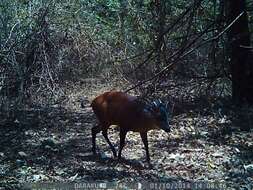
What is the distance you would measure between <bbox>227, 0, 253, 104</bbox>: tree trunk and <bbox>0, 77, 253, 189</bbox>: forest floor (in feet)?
1.65

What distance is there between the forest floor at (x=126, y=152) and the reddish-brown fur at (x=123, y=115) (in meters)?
0.40

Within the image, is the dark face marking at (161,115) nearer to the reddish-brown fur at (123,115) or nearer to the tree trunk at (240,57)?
the reddish-brown fur at (123,115)

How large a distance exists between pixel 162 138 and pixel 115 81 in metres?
4.23

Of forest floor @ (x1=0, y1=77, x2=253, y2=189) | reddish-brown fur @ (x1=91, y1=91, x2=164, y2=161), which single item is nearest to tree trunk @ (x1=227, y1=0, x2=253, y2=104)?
forest floor @ (x1=0, y1=77, x2=253, y2=189)

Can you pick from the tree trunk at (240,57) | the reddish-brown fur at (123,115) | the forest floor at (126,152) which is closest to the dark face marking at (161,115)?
the reddish-brown fur at (123,115)

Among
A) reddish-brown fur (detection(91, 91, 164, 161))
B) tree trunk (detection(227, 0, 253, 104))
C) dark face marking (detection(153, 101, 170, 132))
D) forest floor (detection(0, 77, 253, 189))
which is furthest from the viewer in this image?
tree trunk (detection(227, 0, 253, 104))

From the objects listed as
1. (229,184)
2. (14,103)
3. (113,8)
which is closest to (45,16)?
(14,103)

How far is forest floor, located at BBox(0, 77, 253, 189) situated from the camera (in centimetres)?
683

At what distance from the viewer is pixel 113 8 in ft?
49.1

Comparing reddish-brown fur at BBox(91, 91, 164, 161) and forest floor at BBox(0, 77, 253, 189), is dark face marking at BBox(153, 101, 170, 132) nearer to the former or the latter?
reddish-brown fur at BBox(91, 91, 164, 161)

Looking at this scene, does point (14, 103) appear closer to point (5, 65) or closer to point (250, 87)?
point (5, 65)

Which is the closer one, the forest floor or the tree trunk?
the forest floor

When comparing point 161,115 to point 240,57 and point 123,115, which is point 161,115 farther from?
point 240,57

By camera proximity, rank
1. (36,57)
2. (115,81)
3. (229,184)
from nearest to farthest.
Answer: (229,184), (36,57), (115,81)
